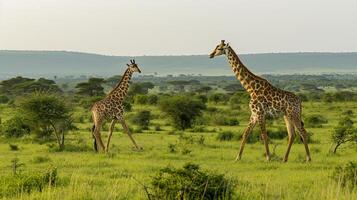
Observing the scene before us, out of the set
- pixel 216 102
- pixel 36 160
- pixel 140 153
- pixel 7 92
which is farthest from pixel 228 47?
pixel 7 92

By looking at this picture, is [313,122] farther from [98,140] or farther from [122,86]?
[98,140]

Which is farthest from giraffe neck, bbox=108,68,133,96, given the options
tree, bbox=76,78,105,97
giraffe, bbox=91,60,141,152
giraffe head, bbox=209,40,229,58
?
tree, bbox=76,78,105,97

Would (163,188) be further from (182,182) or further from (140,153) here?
(140,153)

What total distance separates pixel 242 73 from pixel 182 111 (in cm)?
1192

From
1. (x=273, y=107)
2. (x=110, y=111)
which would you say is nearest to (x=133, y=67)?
(x=110, y=111)

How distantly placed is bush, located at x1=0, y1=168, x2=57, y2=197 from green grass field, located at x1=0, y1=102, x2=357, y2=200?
16cm

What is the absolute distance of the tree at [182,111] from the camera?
85.8 feet

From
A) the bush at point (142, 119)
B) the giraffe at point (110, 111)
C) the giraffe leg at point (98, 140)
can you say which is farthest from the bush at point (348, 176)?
the bush at point (142, 119)

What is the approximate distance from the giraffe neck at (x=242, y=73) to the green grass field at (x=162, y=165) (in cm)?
171

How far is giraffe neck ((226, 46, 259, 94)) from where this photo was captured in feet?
46.2

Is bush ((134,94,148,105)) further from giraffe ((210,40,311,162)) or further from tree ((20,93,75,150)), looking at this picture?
giraffe ((210,40,311,162))

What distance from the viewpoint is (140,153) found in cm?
1503

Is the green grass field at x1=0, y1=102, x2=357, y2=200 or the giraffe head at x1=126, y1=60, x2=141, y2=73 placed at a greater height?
the giraffe head at x1=126, y1=60, x2=141, y2=73

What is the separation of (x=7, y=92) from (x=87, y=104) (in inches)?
855
